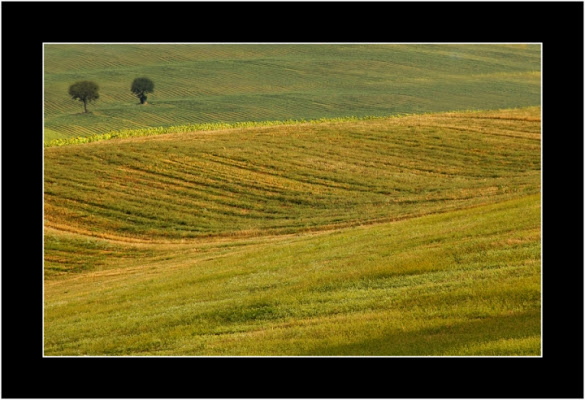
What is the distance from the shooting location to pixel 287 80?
6994 cm

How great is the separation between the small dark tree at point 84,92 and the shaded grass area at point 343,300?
113 feet

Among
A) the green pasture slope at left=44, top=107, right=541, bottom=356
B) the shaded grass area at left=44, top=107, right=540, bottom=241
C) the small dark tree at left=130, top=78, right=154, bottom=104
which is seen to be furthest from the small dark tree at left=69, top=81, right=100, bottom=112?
the shaded grass area at left=44, top=107, right=540, bottom=241

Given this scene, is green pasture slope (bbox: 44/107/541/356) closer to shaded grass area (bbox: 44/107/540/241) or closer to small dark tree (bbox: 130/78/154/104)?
shaded grass area (bbox: 44/107/540/241)

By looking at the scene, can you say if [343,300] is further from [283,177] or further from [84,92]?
[84,92]

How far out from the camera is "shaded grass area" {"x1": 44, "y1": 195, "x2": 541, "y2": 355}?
1216 cm

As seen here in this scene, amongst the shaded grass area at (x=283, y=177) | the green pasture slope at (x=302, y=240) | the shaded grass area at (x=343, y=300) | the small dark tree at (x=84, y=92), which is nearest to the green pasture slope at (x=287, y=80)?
the small dark tree at (x=84, y=92)

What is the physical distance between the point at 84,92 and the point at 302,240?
37664mm

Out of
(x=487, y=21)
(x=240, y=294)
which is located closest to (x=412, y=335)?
(x=240, y=294)

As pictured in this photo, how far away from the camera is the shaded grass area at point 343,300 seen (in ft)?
39.9

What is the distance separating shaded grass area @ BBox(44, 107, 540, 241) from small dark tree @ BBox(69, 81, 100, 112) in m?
16.0
